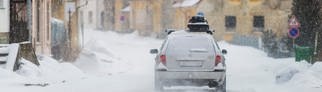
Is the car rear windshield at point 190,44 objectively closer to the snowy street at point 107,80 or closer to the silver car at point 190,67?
the silver car at point 190,67

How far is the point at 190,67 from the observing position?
14.5 metres

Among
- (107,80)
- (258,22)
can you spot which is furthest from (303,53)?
(258,22)

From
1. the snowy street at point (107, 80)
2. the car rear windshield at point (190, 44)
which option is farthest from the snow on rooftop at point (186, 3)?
the car rear windshield at point (190, 44)

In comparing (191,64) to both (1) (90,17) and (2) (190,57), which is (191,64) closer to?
(2) (190,57)

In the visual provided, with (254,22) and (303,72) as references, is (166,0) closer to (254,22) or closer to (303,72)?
(254,22)

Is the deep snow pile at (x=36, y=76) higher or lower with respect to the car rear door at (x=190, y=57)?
lower

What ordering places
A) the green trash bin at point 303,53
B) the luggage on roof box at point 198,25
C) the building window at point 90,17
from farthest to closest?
the building window at point 90,17
the green trash bin at point 303,53
the luggage on roof box at point 198,25

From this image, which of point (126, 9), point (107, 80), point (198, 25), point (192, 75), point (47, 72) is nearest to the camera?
point (192, 75)

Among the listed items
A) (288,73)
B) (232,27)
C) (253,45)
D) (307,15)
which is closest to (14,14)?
(288,73)

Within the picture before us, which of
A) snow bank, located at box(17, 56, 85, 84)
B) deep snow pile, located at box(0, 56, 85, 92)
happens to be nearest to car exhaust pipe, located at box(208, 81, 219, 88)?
deep snow pile, located at box(0, 56, 85, 92)

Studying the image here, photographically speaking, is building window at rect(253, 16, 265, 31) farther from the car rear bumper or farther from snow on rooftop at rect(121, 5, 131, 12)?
the car rear bumper

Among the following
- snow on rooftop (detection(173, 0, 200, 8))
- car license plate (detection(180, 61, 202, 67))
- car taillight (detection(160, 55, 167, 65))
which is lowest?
car license plate (detection(180, 61, 202, 67))

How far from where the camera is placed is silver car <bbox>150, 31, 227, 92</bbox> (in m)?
14.4

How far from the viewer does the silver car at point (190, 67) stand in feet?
47.2
